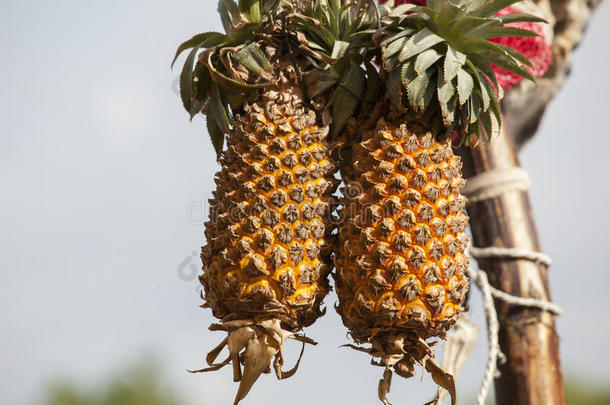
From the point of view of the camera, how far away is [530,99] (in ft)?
9.40

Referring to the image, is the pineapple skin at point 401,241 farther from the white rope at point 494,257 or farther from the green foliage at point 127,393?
the green foliage at point 127,393

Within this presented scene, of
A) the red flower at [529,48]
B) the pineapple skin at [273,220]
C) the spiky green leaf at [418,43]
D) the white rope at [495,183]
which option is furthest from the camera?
the white rope at [495,183]

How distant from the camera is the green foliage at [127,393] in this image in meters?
17.2

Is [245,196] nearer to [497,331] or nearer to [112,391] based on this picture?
[497,331]

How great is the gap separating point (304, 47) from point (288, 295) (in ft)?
1.74

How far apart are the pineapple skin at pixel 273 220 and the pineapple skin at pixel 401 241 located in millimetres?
62

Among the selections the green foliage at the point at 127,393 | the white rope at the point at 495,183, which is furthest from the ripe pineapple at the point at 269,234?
the green foliage at the point at 127,393

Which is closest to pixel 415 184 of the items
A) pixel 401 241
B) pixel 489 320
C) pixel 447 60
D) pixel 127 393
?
pixel 401 241

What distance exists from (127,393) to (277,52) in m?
18.1

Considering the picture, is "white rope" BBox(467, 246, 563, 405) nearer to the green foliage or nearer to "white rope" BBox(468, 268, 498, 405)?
"white rope" BBox(468, 268, 498, 405)

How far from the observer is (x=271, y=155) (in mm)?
1246

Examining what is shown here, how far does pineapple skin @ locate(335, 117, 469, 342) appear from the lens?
3.90 feet

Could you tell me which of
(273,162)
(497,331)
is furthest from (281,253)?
(497,331)

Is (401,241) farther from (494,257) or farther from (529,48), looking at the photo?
(529,48)
